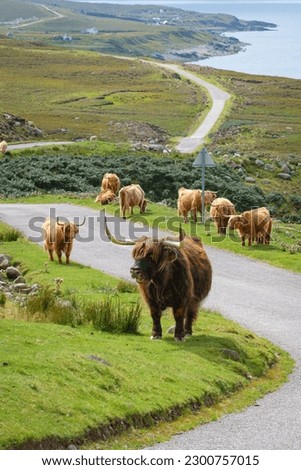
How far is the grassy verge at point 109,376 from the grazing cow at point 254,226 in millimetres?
11494

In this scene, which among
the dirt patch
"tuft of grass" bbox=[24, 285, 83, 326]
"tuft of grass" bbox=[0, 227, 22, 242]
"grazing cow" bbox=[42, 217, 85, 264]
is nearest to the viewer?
"tuft of grass" bbox=[24, 285, 83, 326]

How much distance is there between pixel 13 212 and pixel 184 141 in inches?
1802

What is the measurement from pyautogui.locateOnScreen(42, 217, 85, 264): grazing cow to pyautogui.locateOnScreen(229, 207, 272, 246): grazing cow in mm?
6359

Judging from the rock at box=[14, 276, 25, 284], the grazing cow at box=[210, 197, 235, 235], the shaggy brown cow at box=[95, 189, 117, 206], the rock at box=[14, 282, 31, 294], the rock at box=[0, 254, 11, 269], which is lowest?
the shaggy brown cow at box=[95, 189, 117, 206]

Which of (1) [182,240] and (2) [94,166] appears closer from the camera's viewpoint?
(1) [182,240]

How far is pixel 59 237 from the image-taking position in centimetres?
2642

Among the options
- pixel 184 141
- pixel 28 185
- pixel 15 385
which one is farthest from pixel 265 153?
pixel 15 385

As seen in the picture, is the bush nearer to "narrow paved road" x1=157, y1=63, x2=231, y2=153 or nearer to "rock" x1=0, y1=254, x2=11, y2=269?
"rock" x1=0, y1=254, x2=11, y2=269

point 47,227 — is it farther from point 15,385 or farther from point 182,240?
point 15,385

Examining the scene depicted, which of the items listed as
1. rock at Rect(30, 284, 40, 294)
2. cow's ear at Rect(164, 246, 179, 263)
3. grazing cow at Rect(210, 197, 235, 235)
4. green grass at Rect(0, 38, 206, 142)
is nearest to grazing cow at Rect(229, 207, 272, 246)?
grazing cow at Rect(210, 197, 235, 235)

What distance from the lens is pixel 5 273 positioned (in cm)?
2428

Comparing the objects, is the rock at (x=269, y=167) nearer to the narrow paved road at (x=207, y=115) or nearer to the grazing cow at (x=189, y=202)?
the narrow paved road at (x=207, y=115)

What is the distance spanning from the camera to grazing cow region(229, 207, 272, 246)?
1206 inches

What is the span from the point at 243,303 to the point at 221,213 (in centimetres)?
998
